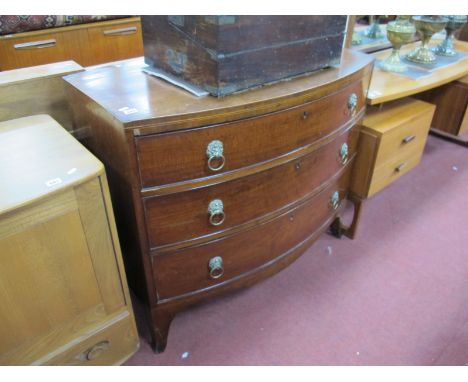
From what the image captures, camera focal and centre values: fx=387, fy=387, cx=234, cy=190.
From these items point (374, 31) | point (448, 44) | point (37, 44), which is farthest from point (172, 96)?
point (448, 44)

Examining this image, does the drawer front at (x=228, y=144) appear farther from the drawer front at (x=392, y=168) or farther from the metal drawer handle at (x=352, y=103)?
the drawer front at (x=392, y=168)

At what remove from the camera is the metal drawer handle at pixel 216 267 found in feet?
3.78

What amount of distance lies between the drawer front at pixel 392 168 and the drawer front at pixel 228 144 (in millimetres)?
589

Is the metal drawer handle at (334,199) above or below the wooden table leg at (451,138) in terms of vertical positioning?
above

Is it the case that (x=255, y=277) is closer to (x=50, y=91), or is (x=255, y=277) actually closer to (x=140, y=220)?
(x=140, y=220)

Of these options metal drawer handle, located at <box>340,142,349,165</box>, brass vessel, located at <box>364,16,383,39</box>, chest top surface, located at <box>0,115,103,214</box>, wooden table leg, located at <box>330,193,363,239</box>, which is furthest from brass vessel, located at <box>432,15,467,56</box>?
chest top surface, located at <box>0,115,103,214</box>

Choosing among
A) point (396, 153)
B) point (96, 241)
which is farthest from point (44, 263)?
point (396, 153)

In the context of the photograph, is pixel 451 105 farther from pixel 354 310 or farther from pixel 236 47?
pixel 236 47

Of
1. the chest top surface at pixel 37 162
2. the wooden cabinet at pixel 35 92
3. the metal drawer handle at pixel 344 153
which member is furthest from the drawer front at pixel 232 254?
the wooden cabinet at pixel 35 92

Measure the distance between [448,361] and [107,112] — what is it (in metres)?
1.32

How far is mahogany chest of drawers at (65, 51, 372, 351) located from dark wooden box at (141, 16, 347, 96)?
4cm

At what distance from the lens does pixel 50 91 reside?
1173 mm

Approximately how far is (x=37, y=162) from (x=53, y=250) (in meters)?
0.20

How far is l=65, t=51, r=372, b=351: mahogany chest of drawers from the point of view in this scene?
2.96 ft
